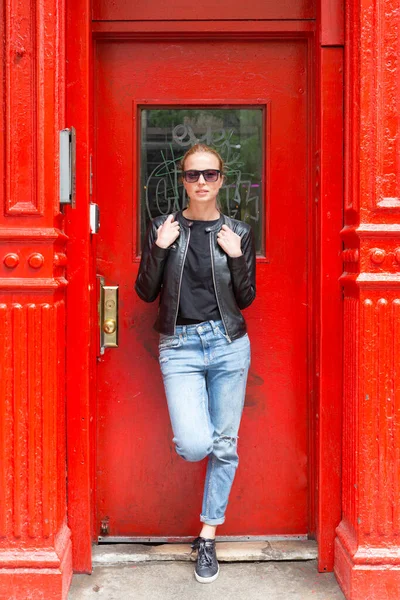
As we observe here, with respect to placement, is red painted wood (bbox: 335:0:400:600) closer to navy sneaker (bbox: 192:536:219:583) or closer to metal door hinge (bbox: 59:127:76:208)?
navy sneaker (bbox: 192:536:219:583)

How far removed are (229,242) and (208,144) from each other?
2.30ft

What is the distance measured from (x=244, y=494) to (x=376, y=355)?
116 cm

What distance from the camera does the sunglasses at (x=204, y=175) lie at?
3068 millimetres

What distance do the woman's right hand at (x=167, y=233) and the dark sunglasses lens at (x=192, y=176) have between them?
0.21 meters

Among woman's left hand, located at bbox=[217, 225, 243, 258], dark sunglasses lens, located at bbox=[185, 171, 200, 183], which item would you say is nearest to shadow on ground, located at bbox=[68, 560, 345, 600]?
woman's left hand, located at bbox=[217, 225, 243, 258]

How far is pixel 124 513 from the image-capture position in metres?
3.56

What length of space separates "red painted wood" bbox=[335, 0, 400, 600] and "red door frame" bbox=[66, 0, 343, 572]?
19 centimetres

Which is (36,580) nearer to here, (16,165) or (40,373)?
(40,373)

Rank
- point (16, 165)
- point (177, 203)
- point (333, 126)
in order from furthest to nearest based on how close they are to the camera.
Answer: point (177, 203)
point (333, 126)
point (16, 165)

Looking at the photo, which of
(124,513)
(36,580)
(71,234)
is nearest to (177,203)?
(71,234)

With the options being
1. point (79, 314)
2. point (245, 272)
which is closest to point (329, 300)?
point (245, 272)

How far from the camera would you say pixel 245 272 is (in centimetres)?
315

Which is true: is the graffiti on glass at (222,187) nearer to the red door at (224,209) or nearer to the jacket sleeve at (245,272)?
the red door at (224,209)

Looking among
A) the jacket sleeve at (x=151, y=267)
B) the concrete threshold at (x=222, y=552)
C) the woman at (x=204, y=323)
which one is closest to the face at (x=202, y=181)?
the woman at (x=204, y=323)
